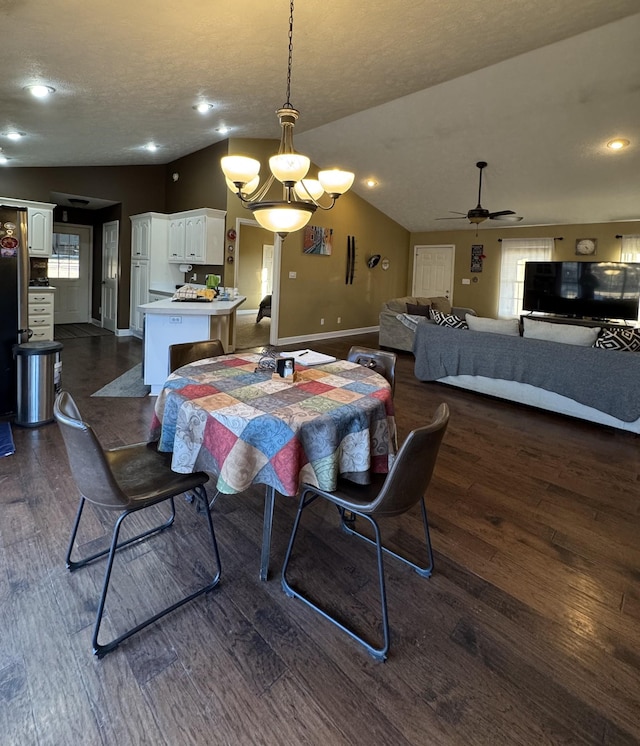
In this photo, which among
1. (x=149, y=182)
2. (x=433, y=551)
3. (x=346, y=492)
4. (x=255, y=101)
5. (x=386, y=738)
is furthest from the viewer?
(x=149, y=182)

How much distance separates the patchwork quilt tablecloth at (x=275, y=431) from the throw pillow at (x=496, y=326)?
3146mm

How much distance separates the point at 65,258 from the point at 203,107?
518 centimetres

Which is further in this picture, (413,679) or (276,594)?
(276,594)

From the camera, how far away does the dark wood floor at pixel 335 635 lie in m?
1.26

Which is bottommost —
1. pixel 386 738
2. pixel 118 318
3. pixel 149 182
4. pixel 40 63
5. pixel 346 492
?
pixel 386 738

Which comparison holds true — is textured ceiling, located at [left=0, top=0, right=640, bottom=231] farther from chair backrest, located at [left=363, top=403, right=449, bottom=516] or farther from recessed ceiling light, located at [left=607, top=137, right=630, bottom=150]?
chair backrest, located at [left=363, top=403, right=449, bottom=516]

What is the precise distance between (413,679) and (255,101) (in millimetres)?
5330

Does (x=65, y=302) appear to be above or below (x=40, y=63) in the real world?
below

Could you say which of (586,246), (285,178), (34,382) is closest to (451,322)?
(285,178)

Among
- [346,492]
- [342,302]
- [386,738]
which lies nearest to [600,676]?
[386,738]

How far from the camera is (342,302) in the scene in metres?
8.93

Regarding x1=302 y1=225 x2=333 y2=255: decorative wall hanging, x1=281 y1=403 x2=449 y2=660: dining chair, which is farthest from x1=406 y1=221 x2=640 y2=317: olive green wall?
x1=281 y1=403 x2=449 y2=660: dining chair

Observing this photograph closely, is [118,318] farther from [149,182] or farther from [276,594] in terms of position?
[276,594]

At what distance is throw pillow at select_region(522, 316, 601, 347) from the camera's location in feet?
13.3
